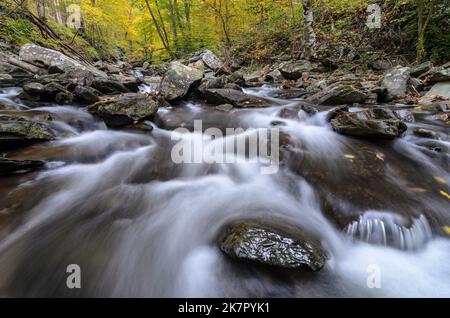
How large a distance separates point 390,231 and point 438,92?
4.84 m

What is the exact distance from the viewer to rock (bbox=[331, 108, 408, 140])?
3.74 metres

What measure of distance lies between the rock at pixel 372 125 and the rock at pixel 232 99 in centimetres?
215

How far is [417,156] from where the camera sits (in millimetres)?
3490

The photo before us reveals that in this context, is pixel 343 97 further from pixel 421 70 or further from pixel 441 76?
pixel 421 70

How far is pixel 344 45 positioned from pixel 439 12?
2.69 meters

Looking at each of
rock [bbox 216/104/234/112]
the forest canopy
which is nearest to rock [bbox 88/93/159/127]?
rock [bbox 216/104/234/112]

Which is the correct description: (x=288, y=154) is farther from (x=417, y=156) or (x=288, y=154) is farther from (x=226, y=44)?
(x=226, y=44)

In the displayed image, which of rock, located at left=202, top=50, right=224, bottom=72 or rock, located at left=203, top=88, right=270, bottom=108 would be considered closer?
rock, located at left=203, top=88, right=270, bottom=108

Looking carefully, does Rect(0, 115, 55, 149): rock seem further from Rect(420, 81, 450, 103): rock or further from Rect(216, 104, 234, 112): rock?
Rect(420, 81, 450, 103): rock

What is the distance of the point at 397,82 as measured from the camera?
6.05 m

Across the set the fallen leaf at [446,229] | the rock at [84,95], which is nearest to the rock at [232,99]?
the rock at [84,95]

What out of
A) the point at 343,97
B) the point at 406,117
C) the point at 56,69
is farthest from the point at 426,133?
the point at 56,69

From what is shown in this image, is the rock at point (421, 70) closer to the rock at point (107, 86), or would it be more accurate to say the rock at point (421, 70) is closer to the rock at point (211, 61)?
the rock at point (107, 86)

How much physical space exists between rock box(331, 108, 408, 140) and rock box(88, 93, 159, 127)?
3430 millimetres
